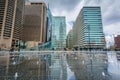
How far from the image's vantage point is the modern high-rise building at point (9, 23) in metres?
111

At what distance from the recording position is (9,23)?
115312 mm

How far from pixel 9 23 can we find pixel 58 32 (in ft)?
209

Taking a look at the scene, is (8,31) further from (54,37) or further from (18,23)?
(54,37)

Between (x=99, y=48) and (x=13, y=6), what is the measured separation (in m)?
94.1

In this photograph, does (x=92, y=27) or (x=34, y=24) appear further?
(x=34, y=24)

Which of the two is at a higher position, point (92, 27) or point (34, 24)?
point (34, 24)

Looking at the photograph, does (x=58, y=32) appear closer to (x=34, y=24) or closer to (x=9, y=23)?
(x=34, y=24)

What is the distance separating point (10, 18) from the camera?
116500mm

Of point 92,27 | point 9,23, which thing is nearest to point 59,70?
point 92,27

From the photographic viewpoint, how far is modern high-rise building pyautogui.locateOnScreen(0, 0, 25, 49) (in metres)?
111

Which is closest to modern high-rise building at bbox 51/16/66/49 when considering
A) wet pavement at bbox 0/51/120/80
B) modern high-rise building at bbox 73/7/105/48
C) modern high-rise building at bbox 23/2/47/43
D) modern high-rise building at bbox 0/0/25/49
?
modern high-rise building at bbox 23/2/47/43

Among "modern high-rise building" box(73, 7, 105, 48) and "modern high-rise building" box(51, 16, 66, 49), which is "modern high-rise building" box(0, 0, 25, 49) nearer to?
"modern high-rise building" box(51, 16, 66, 49)

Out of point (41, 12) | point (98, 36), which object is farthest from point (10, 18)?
point (98, 36)

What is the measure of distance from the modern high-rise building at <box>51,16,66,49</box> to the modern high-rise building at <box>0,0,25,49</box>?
50.0 meters
